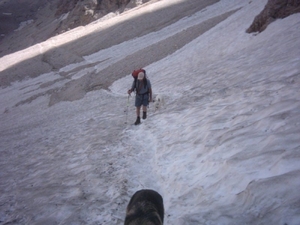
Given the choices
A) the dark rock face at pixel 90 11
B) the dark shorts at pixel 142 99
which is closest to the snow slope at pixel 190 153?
the dark shorts at pixel 142 99

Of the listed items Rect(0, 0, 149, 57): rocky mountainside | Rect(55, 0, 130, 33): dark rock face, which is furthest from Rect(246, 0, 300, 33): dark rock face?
Rect(55, 0, 130, 33): dark rock face

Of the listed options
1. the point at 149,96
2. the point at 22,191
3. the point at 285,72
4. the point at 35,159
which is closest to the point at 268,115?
the point at 285,72

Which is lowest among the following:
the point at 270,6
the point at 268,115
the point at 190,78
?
the point at 190,78

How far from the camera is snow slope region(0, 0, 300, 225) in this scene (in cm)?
368

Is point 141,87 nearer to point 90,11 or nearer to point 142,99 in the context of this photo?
point 142,99

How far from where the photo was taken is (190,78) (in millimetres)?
11125

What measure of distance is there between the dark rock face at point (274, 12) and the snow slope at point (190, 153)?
2.02ft

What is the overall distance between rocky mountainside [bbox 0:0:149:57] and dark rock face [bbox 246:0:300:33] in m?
38.2

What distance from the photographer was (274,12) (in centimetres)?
1218

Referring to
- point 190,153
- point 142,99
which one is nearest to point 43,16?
point 142,99

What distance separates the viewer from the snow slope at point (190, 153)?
3678 mm

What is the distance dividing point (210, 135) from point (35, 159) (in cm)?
501

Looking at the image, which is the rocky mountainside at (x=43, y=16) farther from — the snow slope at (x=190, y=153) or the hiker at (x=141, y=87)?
the hiker at (x=141, y=87)

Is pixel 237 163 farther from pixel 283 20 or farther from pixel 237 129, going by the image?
pixel 283 20
